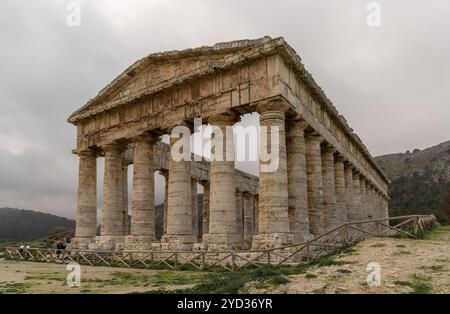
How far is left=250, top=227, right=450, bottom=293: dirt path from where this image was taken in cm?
1004

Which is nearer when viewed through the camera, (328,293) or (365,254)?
(328,293)

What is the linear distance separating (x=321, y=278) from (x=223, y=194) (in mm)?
10705

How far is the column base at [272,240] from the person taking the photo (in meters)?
18.9

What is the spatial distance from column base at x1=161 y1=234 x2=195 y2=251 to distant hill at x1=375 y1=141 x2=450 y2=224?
2257 inches

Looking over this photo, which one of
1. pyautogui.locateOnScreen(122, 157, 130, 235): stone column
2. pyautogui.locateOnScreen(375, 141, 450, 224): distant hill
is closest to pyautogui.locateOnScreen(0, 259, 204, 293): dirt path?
pyautogui.locateOnScreen(122, 157, 130, 235): stone column

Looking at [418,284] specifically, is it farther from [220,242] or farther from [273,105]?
[273,105]

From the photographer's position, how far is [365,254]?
14578 millimetres

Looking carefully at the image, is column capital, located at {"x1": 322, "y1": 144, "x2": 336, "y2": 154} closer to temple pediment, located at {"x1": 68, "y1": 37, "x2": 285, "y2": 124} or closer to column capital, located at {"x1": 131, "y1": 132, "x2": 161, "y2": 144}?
temple pediment, located at {"x1": 68, "y1": 37, "x2": 285, "y2": 124}

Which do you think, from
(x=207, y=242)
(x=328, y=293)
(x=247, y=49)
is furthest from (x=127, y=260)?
(x=328, y=293)

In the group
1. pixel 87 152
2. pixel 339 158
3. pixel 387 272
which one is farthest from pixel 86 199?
pixel 387 272

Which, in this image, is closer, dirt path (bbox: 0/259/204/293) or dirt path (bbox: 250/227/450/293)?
dirt path (bbox: 250/227/450/293)

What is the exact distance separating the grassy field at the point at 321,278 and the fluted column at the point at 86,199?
11.7 m
